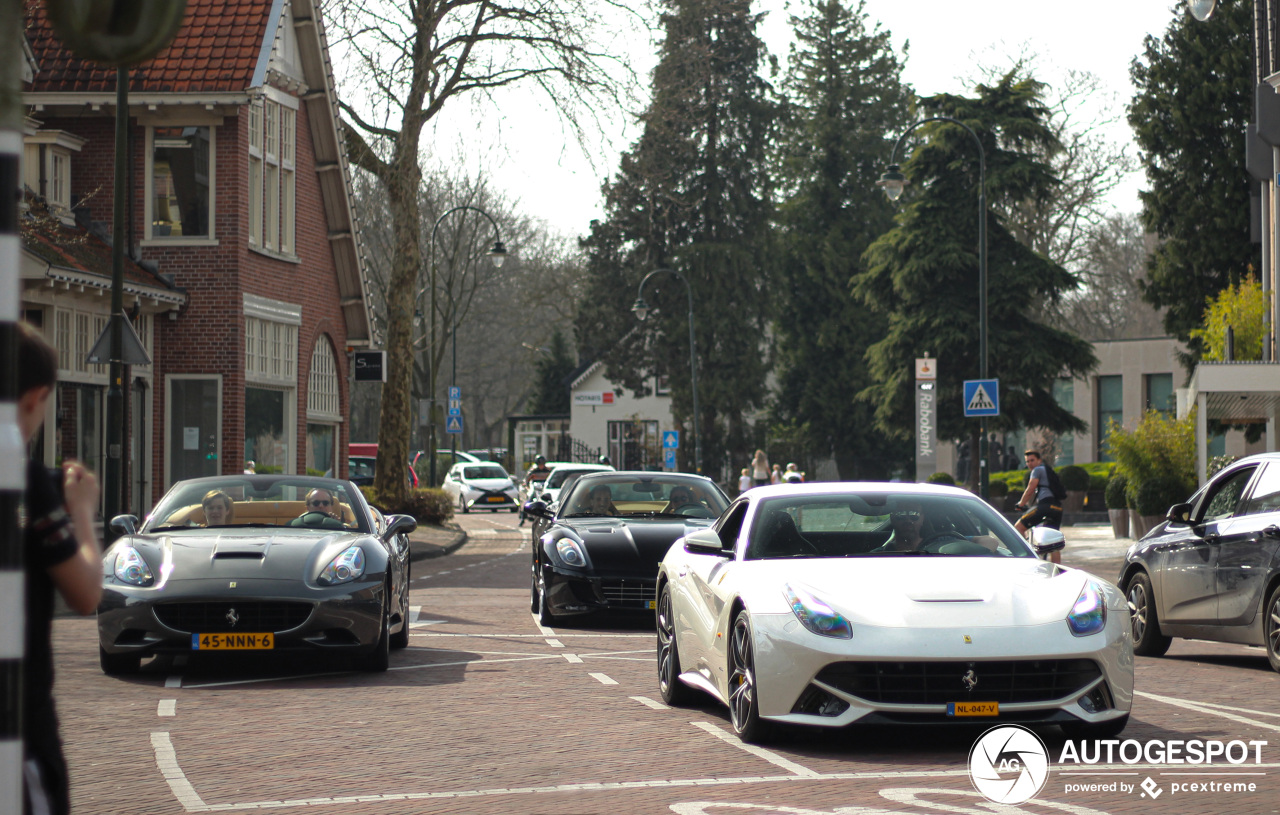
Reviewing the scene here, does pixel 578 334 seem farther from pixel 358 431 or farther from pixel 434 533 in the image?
pixel 434 533

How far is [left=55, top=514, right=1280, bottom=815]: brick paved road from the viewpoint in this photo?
6.67 m

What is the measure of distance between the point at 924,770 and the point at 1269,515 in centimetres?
532

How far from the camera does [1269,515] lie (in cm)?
1146

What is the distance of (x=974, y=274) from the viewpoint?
50156 mm

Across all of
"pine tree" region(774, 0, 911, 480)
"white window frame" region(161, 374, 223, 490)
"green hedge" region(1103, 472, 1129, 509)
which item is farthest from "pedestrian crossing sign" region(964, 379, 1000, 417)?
"pine tree" region(774, 0, 911, 480)

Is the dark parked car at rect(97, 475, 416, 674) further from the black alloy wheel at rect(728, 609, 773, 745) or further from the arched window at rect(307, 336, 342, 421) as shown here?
the arched window at rect(307, 336, 342, 421)

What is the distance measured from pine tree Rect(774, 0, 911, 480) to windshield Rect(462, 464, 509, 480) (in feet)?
60.7

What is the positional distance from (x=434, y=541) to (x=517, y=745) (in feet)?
75.7

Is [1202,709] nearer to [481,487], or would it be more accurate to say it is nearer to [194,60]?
[194,60]

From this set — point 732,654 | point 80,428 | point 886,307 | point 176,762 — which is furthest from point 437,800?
point 886,307

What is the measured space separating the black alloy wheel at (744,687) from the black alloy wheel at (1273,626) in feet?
15.9

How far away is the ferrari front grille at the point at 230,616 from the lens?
10.6 metres

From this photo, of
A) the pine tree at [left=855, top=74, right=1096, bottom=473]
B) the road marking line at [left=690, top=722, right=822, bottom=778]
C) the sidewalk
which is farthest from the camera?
the pine tree at [left=855, top=74, right=1096, bottom=473]

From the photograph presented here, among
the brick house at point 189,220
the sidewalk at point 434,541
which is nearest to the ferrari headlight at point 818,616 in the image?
the sidewalk at point 434,541
